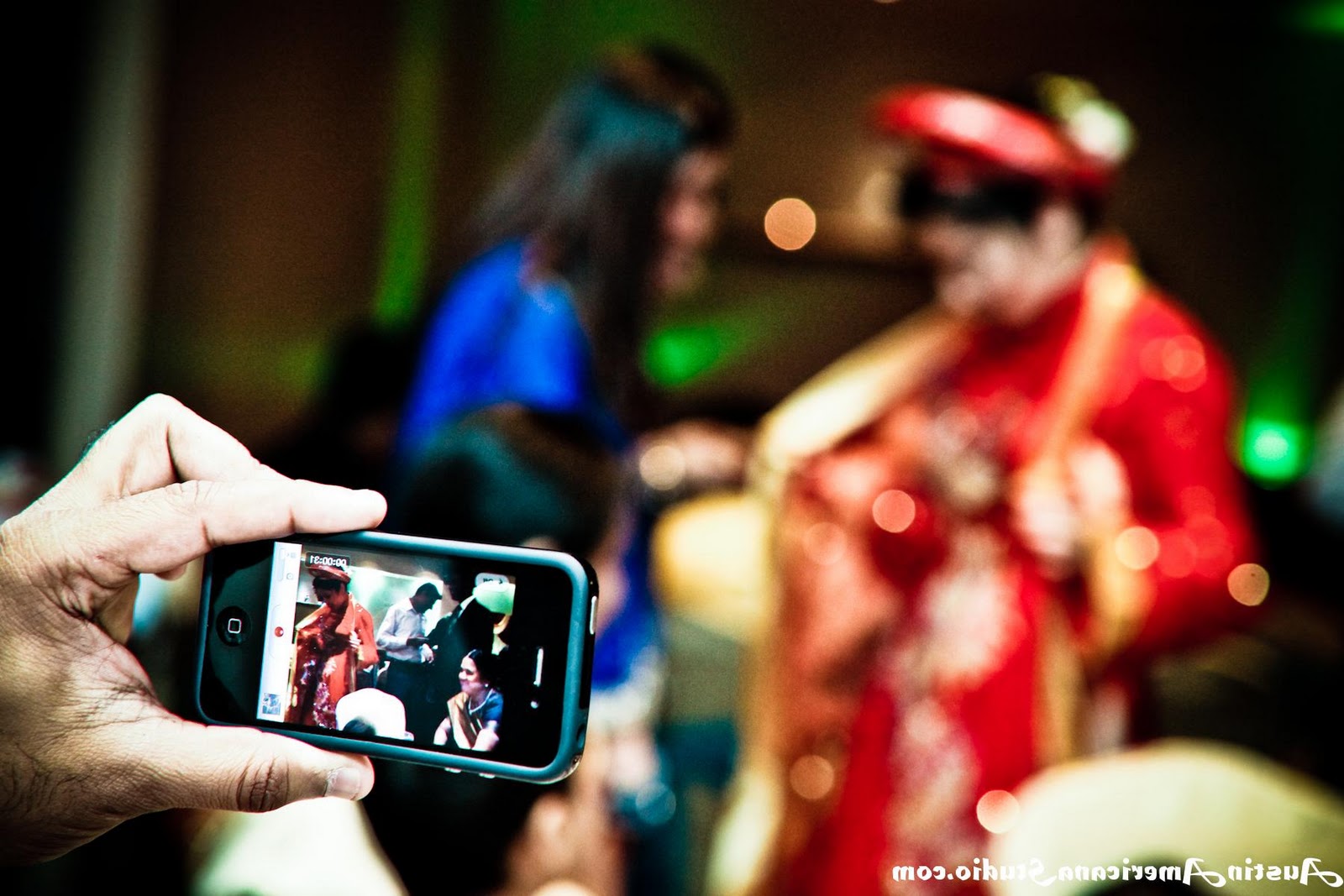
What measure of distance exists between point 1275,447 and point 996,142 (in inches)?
24.7

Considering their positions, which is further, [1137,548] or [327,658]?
[1137,548]

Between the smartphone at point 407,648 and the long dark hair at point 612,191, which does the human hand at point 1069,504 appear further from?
the smartphone at point 407,648

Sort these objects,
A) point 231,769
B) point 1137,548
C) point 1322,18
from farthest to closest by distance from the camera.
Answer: point 1322,18, point 1137,548, point 231,769

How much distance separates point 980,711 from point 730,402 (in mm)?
523

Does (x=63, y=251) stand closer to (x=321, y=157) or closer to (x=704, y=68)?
(x=321, y=157)

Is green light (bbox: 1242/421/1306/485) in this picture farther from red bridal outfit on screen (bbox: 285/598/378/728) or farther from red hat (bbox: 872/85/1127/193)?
red bridal outfit on screen (bbox: 285/598/378/728)

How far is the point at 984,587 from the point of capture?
112 cm

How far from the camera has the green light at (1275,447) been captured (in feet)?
4.37

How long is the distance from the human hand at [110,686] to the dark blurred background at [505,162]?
2.88ft

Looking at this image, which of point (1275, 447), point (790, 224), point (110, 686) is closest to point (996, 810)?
point (1275, 447)

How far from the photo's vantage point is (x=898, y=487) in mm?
1204

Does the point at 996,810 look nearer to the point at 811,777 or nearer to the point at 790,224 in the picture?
the point at 811,777

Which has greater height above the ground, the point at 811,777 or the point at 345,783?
the point at 345,783

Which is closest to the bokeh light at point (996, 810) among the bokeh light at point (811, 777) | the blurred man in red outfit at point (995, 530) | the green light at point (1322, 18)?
the blurred man in red outfit at point (995, 530)
